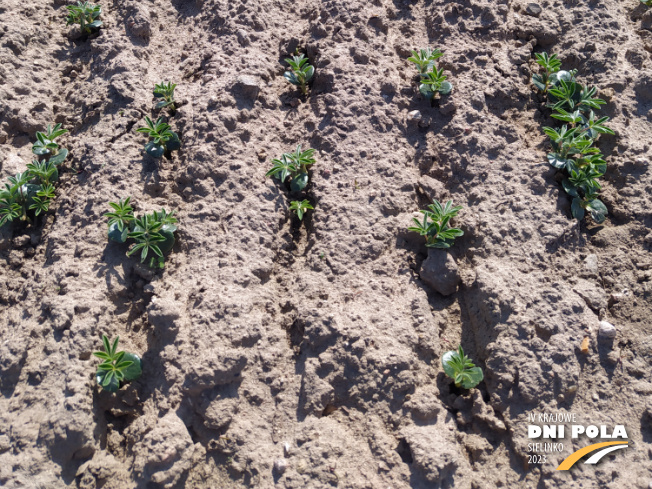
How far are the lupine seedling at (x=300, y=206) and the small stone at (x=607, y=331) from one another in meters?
1.57

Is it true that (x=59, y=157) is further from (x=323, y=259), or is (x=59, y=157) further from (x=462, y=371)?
(x=462, y=371)

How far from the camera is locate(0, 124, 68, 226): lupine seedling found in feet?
9.07

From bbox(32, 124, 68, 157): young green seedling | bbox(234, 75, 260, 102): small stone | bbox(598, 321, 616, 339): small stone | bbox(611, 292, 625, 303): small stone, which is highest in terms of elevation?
bbox(234, 75, 260, 102): small stone

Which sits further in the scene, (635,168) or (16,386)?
(635,168)

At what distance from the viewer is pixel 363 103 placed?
2.90m

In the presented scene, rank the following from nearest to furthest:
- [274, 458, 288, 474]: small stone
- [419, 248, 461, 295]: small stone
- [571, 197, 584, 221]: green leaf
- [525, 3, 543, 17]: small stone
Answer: [274, 458, 288, 474]: small stone → [419, 248, 461, 295]: small stone → [571, 197, 584, 221]: green leaf → [525, 3, 543, 17]: small stone

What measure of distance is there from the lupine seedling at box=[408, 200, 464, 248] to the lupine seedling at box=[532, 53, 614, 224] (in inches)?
26.7

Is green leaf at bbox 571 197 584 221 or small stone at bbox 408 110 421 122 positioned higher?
small stone at bbox 408 110 421 122

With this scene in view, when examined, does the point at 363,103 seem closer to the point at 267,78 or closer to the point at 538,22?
the point at 267,78

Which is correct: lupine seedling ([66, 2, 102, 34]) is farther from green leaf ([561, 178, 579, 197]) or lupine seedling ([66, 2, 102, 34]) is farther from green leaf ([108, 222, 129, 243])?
green leaf ([561, 178, 579, 197])

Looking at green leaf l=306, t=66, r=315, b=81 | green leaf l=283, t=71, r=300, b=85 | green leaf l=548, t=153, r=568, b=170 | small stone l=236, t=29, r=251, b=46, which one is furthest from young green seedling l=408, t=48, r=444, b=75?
small stone l=236, t=29, r=251, b=46

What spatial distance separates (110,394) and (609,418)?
2.32 metres

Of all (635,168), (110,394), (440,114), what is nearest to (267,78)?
(440,114)

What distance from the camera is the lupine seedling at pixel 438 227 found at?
256 centimetres
